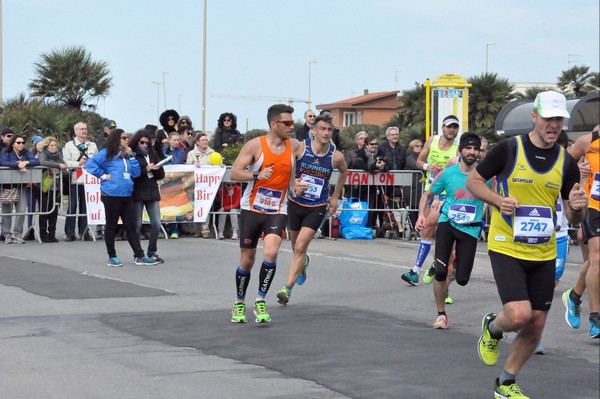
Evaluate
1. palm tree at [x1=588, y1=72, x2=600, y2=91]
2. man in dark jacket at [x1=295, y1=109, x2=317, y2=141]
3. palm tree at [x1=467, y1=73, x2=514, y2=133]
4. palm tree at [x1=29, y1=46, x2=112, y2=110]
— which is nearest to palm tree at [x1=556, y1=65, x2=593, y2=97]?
palm tree at [x1=588, y1=72, x2=600, y2=91]

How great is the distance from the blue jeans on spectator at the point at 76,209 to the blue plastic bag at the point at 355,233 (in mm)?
4745

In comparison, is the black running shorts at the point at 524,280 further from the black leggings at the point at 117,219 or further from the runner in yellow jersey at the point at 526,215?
the black leggings at the point at 117,219

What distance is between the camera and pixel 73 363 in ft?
27.7

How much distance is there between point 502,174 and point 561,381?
1692 millimetres

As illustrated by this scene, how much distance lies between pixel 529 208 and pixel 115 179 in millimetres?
8968

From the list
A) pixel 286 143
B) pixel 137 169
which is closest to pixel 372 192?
pixel 137 169

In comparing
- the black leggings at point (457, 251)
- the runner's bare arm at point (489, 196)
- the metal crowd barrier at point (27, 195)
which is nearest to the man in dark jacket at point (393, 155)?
the metal crowd barrier at point (27, 195)

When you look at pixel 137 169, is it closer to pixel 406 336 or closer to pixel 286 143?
pixel 286 143

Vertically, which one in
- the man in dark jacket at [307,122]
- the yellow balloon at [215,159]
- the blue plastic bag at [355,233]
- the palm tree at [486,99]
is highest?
the palm tree at [486,99]

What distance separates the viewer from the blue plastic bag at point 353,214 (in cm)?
2102

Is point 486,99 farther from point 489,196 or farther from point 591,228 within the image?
point 489,196

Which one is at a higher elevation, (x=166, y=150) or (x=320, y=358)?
(x=166, y=150)

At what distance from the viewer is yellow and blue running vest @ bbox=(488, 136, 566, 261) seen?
757cm

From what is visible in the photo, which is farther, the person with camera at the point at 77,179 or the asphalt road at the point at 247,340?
the person with camera at the point at 77,179
